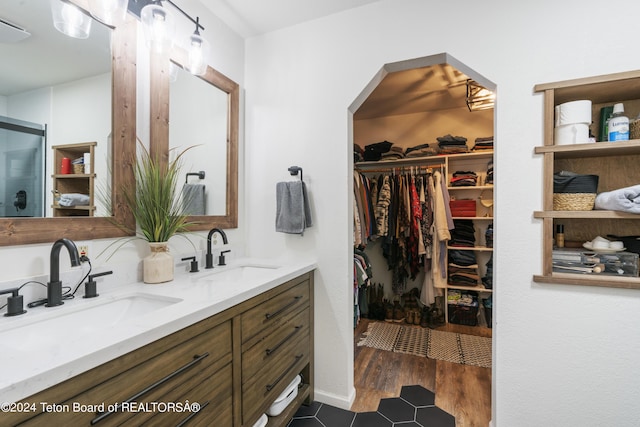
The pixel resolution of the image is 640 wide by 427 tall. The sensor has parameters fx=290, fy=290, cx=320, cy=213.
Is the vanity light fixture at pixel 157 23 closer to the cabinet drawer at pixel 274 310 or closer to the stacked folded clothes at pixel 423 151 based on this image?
the cabinet drawer at pixel 274 310

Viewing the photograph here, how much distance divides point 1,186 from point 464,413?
99.3 inches

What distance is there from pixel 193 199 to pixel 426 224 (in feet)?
7.74

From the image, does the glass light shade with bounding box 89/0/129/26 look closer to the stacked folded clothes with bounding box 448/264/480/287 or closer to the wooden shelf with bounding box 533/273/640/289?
the wooden shelf with bounding box 533/273/640/289

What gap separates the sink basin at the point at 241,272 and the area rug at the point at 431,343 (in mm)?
1399

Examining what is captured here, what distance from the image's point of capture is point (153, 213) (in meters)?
1.39

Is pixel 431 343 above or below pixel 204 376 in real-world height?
below

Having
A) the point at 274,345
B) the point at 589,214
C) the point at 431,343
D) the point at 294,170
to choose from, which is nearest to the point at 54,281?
the point at 274,345

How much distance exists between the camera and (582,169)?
1.57m

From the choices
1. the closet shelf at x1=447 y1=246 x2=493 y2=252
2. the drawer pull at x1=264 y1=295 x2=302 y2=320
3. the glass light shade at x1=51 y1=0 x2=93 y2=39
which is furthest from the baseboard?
the glass light shade at x1=51 y1=0 x2=93 y2=39

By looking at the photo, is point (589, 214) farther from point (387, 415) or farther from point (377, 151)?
point (377, 151)

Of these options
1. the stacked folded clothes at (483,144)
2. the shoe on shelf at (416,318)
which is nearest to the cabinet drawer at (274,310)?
the shoe on shelf at (416,318)

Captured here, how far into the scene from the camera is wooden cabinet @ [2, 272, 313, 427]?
69 cm

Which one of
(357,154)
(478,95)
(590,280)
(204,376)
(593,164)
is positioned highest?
(478,95)

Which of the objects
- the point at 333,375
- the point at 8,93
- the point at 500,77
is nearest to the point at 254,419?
the point at 333,375
